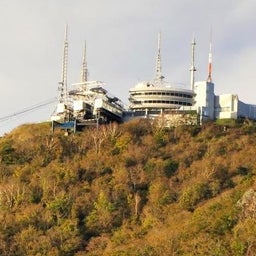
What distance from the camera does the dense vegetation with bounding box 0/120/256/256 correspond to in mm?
80312

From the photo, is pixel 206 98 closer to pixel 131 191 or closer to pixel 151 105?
pixel 151 105

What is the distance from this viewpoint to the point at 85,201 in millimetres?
95312

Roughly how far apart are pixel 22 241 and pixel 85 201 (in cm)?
1049

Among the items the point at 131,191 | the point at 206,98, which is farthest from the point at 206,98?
the point at 131,191

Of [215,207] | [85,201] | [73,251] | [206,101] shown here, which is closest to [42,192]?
[85,201]

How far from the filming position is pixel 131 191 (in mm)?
96375

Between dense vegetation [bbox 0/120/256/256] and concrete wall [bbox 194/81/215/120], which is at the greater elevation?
concrete wall [bbox 194/81/215/120]

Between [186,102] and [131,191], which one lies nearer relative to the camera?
[131,191]

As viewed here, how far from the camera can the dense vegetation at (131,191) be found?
80.3m

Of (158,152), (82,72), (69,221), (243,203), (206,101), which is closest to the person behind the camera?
(243,203)

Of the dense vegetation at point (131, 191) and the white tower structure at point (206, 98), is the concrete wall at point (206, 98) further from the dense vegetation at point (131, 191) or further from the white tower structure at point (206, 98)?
the dense vegetation at point (131, 191)

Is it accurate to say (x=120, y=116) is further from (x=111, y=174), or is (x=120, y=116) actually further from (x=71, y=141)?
(x=111, y=174)

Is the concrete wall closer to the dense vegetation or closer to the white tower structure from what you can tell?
the white tower structure

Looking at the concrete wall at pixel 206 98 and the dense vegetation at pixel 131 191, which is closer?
the dense vegetation at pixel 131 191
